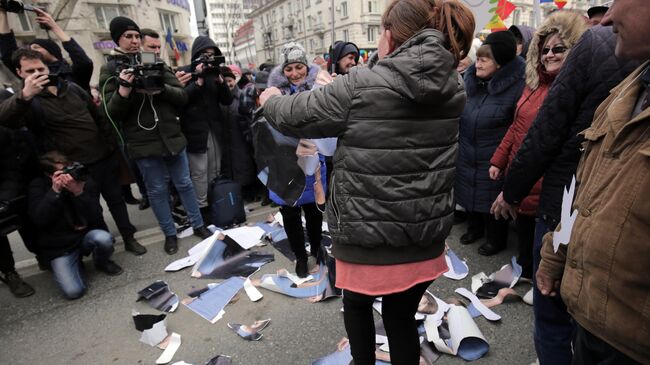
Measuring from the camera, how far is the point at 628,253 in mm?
857

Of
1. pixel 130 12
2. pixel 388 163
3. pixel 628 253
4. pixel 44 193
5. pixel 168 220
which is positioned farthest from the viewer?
pixel 130 12

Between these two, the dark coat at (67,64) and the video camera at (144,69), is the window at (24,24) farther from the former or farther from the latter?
the video camera at (144,69)

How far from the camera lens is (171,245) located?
3.70 meters

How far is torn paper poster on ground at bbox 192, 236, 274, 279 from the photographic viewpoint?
3.21 m

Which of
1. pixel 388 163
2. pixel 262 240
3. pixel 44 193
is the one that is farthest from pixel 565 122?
pixel 44 193

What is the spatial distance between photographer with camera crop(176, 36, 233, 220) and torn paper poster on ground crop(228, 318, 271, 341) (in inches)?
84.9

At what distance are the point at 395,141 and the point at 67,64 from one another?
4081mm

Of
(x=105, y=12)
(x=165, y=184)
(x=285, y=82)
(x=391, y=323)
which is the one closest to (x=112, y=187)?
(x=165, y=184)

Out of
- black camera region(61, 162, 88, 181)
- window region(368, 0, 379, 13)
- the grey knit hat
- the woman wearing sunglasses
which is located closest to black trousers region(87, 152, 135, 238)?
black camera region(61, 162, 88, 181)

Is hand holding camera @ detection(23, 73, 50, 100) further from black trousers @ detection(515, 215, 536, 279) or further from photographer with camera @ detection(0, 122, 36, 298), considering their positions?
black trousers @ detection(515, 215, 536, 279)

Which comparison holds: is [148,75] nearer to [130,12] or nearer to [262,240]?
[262,240]

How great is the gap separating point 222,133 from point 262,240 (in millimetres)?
1676

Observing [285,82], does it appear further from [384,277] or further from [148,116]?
[384,277]

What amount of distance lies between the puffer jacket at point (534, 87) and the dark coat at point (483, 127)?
1.14ft
